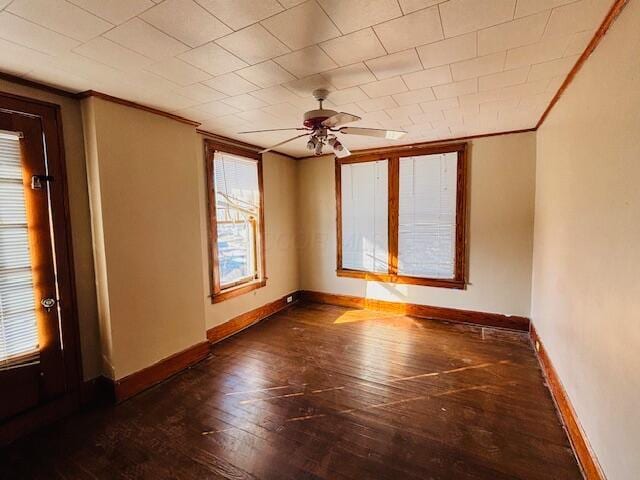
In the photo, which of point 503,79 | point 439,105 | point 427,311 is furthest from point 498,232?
point 503,79

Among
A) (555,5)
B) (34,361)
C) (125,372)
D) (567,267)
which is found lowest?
(125,372)

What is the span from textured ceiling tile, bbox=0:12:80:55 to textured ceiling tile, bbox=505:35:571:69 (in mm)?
2658

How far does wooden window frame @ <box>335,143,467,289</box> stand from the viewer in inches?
165

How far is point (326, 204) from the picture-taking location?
5227 mm

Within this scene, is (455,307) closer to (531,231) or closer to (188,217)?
(531,231)

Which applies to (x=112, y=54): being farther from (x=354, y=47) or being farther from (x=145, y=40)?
(x=354, y=47)

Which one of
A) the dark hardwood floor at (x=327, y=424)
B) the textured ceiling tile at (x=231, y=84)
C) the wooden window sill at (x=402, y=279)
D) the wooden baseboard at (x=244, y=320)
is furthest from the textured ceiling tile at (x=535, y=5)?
the wooden baseboard at (x=244, y=320)

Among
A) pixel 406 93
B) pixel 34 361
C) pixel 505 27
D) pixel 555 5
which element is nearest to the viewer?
pixel 555 5

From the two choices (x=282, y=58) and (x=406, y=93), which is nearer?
(x=282, y=58)

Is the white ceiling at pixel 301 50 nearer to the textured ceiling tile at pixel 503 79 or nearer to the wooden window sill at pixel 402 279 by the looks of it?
the textured ceiling tile at pixel 503 79

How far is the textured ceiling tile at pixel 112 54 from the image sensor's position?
5.85ft

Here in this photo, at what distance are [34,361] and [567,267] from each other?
4.16 metres

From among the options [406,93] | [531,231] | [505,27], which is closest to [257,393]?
[406,93]

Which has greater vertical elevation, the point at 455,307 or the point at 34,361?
the point at 34,361
